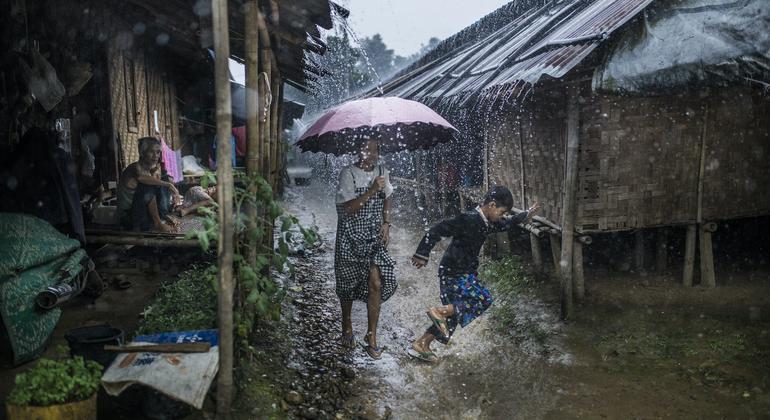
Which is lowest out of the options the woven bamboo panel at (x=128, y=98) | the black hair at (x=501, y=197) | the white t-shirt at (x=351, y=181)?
the black hair at (x=501, y=197)

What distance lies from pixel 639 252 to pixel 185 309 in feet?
18.9

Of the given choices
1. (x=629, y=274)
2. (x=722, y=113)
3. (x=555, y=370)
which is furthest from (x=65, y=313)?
(x=722, y=113)

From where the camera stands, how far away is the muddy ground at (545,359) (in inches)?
163

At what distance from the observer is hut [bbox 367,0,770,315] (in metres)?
5.14

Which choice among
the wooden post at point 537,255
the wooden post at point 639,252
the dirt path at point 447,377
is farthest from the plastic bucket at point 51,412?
the wooden post at point 639,252

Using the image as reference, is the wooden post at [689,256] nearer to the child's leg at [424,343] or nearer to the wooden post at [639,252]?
the wooden post at [639,252]

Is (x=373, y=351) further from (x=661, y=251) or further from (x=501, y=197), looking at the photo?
(x=661, y=251)

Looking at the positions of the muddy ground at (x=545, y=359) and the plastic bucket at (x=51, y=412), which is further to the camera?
the muddy ground at (x=545, y=359)

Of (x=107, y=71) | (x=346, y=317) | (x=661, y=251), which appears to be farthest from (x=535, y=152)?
(x=107, y=71)

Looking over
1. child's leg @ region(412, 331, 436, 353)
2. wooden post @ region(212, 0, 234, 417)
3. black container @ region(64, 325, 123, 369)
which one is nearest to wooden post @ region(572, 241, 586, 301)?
child's leg @ region(412, 331, 436, 353)

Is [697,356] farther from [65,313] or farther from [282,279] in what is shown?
[65,313]

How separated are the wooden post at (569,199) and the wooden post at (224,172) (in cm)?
382

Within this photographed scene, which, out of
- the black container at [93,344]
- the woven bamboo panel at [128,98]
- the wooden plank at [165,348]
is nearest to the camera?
the wooden plank at [165,348]

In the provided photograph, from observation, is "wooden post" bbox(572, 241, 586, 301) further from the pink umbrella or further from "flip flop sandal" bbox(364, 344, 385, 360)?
"flip flop sandal" bbox(364, 344, 385, 360)
